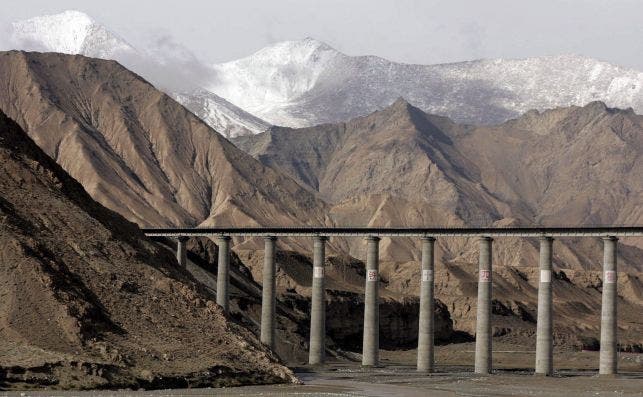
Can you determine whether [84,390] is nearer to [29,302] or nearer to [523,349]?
[29,302]

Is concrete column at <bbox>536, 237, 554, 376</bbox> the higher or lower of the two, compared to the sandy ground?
higher

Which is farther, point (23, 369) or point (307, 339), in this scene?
point (307, 339)

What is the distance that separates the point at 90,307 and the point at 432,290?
40653 millimetres

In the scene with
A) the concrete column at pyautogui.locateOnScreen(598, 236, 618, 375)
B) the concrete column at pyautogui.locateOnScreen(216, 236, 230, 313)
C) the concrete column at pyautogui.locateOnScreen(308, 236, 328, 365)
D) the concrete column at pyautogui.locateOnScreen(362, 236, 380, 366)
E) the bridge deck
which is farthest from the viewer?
the concrete column at pyautogui.locateOnScreen(216, 236, 230, 313)

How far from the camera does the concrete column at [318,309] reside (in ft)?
385

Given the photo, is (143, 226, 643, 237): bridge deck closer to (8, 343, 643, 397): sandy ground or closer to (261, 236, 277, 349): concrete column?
(261, 236, 277, 349): concrete column

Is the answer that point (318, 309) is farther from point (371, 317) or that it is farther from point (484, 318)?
point (484, 318)

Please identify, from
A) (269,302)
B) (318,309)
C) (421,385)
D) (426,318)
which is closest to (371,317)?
(318,309)

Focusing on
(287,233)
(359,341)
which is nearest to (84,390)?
(287,233)

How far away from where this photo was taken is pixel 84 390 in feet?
232

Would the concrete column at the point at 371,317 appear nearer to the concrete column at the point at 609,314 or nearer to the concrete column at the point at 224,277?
the concrete column at the point at 224,277

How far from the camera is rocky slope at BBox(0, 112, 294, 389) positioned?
7212cm

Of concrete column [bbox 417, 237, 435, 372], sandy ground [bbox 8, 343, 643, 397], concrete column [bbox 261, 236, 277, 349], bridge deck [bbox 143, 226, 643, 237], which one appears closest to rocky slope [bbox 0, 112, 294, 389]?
sandy ground [bbox 8, 343, 643, 397]

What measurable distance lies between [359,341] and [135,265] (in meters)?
75.9
